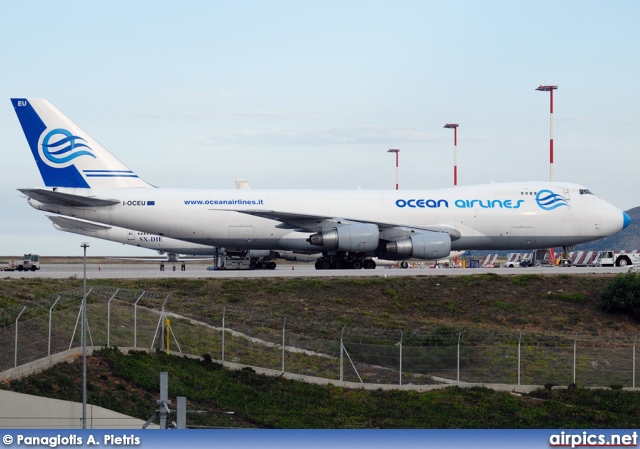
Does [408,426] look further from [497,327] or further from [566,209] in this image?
[566,209]

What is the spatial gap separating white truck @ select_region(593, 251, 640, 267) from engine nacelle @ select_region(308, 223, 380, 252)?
25672mm

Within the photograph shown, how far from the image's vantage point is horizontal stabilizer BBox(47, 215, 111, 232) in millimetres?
72938

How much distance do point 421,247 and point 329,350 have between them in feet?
65.3

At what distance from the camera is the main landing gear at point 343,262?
52469 millimetres

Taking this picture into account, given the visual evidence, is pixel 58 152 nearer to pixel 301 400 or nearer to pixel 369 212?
pixel 369 212

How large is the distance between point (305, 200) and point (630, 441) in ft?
132

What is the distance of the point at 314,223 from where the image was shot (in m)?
50.9

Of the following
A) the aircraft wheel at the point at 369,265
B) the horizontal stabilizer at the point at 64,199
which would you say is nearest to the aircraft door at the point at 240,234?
the horizontal stabilizer at the point at 64,199

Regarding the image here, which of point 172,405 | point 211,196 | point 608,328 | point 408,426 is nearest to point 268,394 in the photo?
point 172,405

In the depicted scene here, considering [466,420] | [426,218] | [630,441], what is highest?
[426,218]

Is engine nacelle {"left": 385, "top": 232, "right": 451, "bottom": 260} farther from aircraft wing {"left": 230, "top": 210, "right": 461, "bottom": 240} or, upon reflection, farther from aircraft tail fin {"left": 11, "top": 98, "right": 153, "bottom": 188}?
aircraft tail fin {"left": 11, "top": 98, "right": 153, "bottom": 188}

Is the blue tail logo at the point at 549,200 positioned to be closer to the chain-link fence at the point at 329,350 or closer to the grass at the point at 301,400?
the chain-link fence at the point at 329,350

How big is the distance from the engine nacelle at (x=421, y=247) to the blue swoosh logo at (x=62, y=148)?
1856 cm

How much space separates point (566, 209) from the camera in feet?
175
